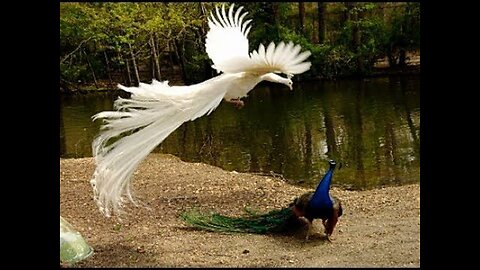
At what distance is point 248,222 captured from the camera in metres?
6.45

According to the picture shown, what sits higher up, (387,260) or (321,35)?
(321,35)

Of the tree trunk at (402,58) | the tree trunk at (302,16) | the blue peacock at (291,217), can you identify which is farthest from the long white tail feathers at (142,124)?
the tree trunk at (402,58)

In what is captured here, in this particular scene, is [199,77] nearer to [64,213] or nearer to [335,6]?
[335,6]

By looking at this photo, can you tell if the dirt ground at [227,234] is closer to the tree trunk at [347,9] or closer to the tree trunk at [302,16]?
the tree trunk at [302,16]

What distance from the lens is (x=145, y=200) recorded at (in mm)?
7695

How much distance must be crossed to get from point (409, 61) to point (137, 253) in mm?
21196

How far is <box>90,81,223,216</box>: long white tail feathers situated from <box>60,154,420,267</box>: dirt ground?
2.72 feet

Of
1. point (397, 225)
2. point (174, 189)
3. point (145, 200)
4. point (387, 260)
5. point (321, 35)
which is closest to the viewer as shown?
point (387, 260)

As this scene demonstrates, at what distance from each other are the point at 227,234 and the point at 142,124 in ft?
6.29

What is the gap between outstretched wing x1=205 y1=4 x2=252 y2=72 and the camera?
492 centimetres

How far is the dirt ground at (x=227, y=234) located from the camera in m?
5.26

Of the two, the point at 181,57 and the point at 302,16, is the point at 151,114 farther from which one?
the point at 302,16
